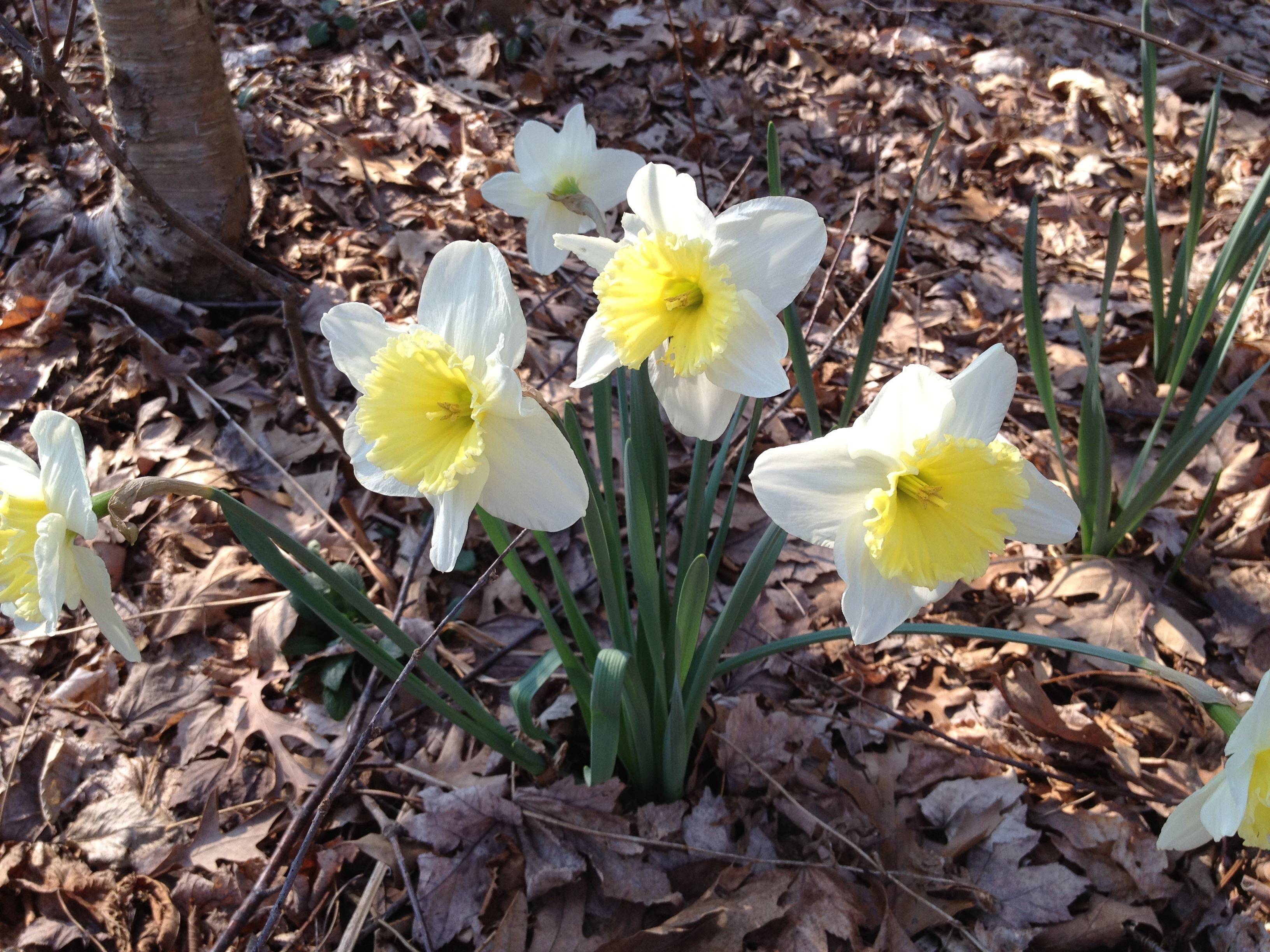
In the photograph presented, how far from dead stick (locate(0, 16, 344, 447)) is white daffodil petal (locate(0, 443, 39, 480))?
2.46ft

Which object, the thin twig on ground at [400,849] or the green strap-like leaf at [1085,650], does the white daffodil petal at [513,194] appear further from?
the thin twig on ground at [400,849]

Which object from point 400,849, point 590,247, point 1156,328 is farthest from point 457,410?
point 1156,328

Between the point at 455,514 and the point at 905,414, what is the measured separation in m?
0.65

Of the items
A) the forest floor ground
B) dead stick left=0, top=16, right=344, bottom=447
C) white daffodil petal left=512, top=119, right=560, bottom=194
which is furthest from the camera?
dead stick left=0, top=16, right=344, bottom=447

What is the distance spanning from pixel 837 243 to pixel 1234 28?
336cm

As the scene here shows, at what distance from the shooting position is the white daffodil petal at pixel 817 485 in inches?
43.4

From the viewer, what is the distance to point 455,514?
1.11 m

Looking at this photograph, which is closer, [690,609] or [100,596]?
[100,596]

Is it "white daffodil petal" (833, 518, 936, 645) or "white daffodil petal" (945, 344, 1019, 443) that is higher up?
"white daffodil petal" (945, 344, 1019, 443)

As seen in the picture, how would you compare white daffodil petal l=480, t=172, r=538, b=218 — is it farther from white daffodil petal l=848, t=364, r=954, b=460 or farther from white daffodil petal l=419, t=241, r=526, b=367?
white daffodil petal l=848, t=364, r=954, b=460

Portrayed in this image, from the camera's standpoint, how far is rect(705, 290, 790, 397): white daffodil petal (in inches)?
43.4

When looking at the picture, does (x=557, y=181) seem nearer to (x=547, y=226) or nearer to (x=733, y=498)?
(x=547, y=226)

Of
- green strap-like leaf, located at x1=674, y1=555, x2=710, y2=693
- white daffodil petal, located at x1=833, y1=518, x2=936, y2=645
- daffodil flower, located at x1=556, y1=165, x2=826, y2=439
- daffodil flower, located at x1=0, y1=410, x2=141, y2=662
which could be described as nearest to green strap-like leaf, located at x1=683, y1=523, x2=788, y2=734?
green strap-like leaf, located at x1=674, y1=555, x2=710, y2=693

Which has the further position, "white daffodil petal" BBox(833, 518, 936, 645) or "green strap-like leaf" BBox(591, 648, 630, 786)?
"green strap-like leaf" BBox(591, 648, 630, 786)
